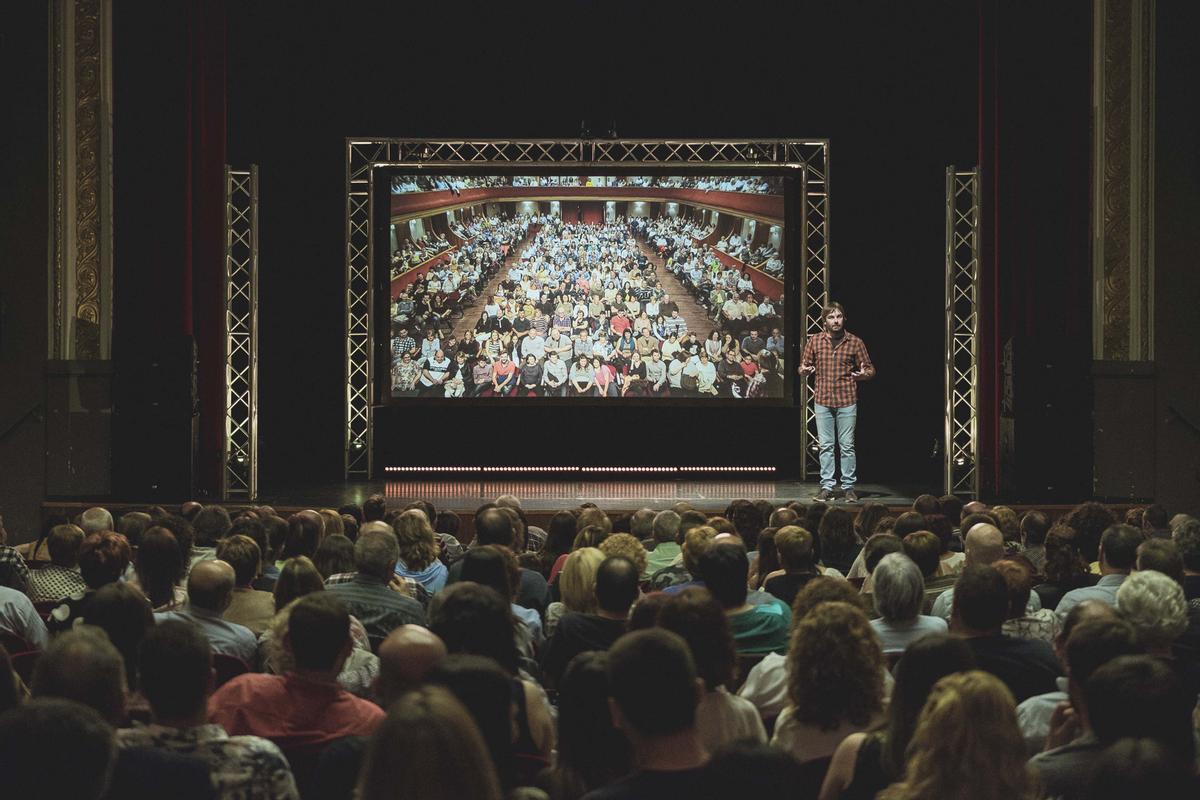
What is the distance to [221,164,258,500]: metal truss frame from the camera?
11.2 meters

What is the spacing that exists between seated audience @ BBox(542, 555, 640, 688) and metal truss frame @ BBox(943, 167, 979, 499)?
739 cm

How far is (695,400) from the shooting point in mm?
12883

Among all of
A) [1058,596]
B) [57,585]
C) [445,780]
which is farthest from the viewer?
[57,585]

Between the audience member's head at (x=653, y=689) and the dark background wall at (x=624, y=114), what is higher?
the dark background wall at (x=624, y=114)

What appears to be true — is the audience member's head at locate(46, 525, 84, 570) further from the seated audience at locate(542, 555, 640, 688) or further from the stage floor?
the stage floor

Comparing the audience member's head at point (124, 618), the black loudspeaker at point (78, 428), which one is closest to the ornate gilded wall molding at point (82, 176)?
the black loudspeaker at point (78, 428)

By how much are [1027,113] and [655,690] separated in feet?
30.3

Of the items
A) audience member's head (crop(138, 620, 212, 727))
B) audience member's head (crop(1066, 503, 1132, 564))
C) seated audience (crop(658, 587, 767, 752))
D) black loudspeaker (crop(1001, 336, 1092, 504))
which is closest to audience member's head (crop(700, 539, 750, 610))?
seated audience (crop(658, 587, 767, 752))

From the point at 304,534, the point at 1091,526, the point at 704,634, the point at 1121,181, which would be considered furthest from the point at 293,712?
the point at 1121,181

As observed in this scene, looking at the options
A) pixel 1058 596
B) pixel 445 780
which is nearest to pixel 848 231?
pixel 1058 596

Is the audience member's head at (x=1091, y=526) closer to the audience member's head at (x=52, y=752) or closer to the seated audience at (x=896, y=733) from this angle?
the seated audience at (x=896, y=733)

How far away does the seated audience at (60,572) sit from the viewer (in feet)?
18.3

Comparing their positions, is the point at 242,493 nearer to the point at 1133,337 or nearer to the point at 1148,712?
the point at 1133,337

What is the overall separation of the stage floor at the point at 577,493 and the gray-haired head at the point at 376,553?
558 cm
